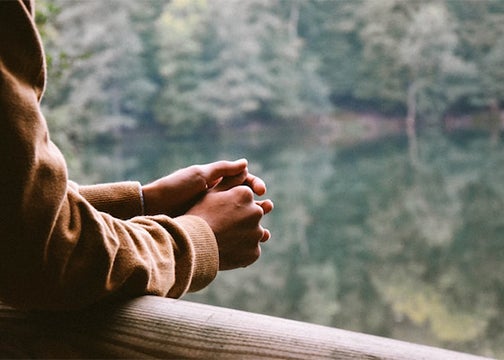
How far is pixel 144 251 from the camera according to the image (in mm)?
561

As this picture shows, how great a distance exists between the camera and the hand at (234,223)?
0.72m

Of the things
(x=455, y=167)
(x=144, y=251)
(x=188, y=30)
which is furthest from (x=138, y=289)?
(x=188, y=30)

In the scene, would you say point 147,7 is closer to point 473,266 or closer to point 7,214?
point 473,266

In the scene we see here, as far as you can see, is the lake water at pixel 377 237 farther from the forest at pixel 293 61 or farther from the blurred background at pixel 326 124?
the forest at pixel 293 61

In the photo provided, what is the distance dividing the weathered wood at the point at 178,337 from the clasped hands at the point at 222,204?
0.21 meters

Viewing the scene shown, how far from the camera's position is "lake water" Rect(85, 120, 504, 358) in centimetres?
693

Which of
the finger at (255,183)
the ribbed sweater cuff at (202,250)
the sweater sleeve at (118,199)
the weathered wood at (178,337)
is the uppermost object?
the weathered wood at (178,337)

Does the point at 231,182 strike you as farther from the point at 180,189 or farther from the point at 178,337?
the point at 178,337

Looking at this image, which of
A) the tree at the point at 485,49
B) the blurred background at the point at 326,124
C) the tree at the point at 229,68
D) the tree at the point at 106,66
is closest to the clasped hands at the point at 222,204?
the blurred background at the point at 326,124

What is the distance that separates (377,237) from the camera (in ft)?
32.2

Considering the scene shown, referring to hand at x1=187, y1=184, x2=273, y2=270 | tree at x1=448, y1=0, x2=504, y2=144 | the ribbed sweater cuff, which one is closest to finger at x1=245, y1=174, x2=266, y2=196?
hand at x1=187, y1=184, x2=273, y2=270

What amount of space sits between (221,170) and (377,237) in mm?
9201

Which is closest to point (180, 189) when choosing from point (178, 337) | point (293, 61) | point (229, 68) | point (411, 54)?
point (178, 337)

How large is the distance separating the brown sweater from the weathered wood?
19 mm
